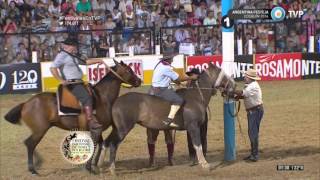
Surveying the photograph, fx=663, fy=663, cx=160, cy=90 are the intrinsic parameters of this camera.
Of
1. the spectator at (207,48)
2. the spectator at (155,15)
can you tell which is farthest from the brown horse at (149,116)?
the spectator at (155,15)

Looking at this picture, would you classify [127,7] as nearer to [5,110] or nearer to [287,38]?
[287,38]

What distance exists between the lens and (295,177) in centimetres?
1048

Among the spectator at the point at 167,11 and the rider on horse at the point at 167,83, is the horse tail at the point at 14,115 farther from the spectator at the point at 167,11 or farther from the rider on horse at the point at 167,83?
the spectator at the point at 167,11

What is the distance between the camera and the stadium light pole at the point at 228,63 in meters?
12.3

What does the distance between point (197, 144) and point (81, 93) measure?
7.24 ft

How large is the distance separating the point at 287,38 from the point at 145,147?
13862 mm

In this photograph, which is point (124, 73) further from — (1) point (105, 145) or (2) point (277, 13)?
(2) point (277, 13)

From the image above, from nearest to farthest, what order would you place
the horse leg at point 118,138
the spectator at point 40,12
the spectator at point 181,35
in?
the horse leg at point 118,138, the spectator at point 40,12, the spectator at point 181,35

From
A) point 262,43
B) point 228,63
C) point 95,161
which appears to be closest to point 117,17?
point 262,43

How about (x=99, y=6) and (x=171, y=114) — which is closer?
(x=171, y=114)

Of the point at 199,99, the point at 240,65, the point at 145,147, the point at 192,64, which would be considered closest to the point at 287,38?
the point at 240,65

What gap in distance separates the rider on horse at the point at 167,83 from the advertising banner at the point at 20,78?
12181 millimetres

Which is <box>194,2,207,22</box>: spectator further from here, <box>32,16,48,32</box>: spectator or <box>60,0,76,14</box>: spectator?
<box>32,16,48,32</box>: spectator

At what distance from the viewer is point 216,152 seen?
14.0 metres
